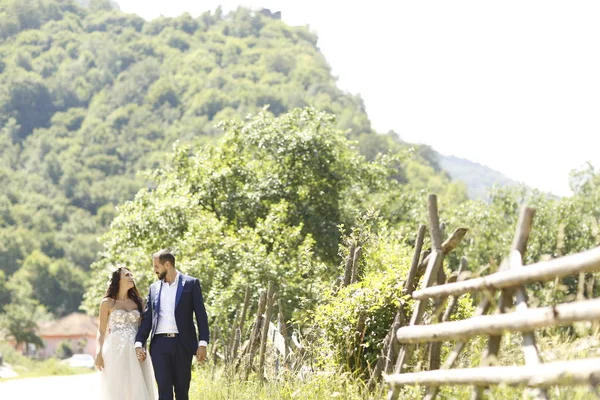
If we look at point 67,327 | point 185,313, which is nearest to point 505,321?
point 185,313

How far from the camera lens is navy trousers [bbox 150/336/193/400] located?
32.3 feet

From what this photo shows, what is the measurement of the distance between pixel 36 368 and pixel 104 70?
370ft

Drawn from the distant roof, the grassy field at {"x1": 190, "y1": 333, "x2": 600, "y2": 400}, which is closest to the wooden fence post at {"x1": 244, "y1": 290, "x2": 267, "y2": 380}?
the grassy field at {"x1": 190, "y1": 333, "x2": 600, "y2": 400}

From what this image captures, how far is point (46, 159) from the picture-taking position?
6093 inches

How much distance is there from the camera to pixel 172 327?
9922 millimetres

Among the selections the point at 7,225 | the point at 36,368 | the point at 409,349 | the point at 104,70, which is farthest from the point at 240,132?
the point at 104,70

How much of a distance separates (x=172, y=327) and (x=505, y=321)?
467cm

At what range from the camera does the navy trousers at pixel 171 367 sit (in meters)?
9.84

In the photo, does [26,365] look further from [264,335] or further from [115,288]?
[115,288]

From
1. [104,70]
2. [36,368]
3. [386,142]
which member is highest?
[104,70]

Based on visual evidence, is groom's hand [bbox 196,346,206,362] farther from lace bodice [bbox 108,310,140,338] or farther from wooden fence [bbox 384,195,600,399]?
wooden fence [bbox 384,195,600,399]

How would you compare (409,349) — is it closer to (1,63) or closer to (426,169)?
(426,169)

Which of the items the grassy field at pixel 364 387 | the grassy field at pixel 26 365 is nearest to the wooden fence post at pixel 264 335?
the grassy field at pixel 364 387

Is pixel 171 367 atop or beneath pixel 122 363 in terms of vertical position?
atop
